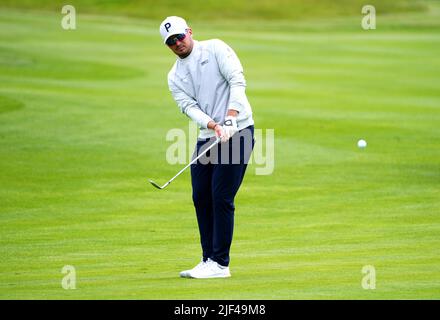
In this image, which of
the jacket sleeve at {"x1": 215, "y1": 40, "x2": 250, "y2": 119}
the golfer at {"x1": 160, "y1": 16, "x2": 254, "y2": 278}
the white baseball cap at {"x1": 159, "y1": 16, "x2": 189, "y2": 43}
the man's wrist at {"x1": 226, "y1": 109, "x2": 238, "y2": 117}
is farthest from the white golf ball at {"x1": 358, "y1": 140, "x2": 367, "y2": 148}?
the white baseball cap at {"x1": 159, "y1": 16, "x2": 189, "y2": 43}

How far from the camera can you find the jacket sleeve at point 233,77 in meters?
9.50

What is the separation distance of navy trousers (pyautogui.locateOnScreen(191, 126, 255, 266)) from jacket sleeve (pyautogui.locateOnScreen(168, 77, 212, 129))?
0.66 ft

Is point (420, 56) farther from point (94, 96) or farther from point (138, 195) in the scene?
point (138, 195)

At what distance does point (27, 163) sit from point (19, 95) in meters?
6.21

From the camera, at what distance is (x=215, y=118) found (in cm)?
973

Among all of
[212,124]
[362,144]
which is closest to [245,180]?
[362,144]

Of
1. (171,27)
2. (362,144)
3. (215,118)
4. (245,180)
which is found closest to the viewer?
(171,27)

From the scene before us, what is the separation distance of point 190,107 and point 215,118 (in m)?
0.25

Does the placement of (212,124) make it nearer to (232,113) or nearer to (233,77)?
(232,113)

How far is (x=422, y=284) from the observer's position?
877 cm

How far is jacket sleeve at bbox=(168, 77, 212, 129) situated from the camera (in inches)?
377

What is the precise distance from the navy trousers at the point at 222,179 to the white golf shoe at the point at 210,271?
1.9 inches

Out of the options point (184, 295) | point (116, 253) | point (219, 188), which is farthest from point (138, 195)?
point (184, 295)

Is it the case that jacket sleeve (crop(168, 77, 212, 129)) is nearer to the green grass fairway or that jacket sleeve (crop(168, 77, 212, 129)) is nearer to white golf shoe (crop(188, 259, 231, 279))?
white golf shoe (crop(188, 259, 231, 279))
